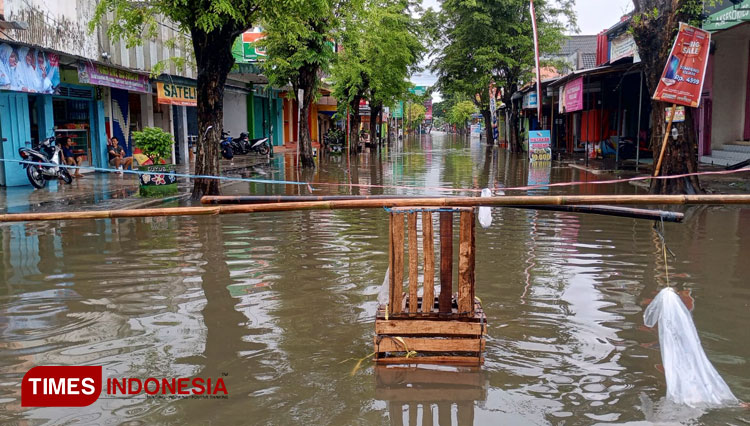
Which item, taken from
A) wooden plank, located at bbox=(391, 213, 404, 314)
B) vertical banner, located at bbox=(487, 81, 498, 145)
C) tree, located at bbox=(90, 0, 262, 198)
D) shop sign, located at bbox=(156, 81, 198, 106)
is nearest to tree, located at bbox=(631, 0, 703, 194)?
tree, located at bbox=(90, 0, 262, 198)

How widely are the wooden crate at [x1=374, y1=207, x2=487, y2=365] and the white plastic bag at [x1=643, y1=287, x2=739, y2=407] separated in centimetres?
112

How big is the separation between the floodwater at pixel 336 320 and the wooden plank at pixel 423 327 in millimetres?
270

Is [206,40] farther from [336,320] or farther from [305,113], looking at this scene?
[305,113]

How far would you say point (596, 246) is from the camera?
8.26m

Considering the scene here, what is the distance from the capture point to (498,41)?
32.0 meters

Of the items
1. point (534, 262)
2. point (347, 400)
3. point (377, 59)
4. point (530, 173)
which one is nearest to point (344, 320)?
point (347, 400)

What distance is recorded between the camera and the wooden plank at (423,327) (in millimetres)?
4207

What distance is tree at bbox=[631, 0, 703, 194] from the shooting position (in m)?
12.0

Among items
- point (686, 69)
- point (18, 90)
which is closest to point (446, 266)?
point (686, 69)

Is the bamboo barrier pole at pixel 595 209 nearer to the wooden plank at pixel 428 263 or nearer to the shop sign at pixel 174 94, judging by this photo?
the wooden plank at pixel 428 263

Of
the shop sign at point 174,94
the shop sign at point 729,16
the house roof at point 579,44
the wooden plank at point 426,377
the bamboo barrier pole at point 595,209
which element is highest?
the house roof at point 579,44

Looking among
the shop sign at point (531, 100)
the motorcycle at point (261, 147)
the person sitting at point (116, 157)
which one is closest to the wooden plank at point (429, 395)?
the person sitting at point (116, 157)

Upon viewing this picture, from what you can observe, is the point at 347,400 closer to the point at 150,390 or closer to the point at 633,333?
the point at 150,390

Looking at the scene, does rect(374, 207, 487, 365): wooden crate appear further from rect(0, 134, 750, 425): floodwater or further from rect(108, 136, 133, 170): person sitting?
rect(108, 136, 133, 170): person sitting
